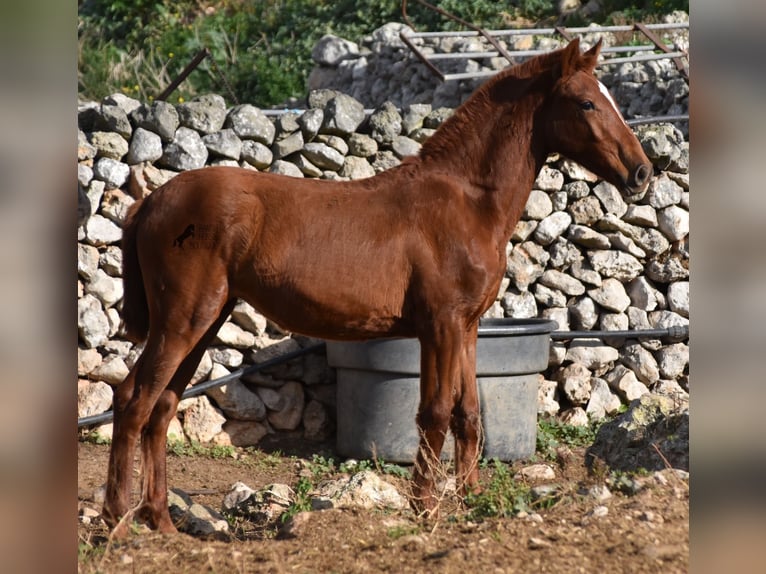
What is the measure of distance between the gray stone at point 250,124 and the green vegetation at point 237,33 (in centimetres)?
606

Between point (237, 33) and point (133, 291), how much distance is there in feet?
37.8

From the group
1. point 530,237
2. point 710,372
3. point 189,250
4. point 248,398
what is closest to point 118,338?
point 248,398

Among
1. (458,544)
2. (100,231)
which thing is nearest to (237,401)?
(100,231)

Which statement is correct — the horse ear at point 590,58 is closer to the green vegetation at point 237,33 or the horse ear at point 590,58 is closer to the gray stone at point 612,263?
the gray stone at point 612,263

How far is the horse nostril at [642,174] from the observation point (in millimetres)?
4625

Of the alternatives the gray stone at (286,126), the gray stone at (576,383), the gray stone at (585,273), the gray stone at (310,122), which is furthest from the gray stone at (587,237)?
the gray stone at (286,126)

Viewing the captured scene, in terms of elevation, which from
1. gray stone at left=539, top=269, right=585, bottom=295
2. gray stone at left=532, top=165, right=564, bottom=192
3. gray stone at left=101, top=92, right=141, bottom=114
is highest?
gray stone at left=101, top=92, right=141, bottom=114

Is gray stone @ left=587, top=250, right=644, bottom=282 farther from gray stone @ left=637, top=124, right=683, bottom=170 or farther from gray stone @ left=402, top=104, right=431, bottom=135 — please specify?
gray stone @ left=402, top=104, right=431, bottom=135

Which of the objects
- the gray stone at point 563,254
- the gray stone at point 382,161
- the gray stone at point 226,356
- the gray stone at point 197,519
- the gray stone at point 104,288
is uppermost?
the gray stone at point 382,161

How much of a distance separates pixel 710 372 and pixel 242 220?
312 cm

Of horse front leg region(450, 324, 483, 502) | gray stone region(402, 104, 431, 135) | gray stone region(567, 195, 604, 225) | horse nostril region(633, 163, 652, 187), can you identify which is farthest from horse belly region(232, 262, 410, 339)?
gray stone region(567, 195, 604, 225)

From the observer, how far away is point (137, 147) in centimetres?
661

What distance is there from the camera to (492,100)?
4.88 m

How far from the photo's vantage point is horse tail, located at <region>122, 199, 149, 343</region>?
15.1ft
